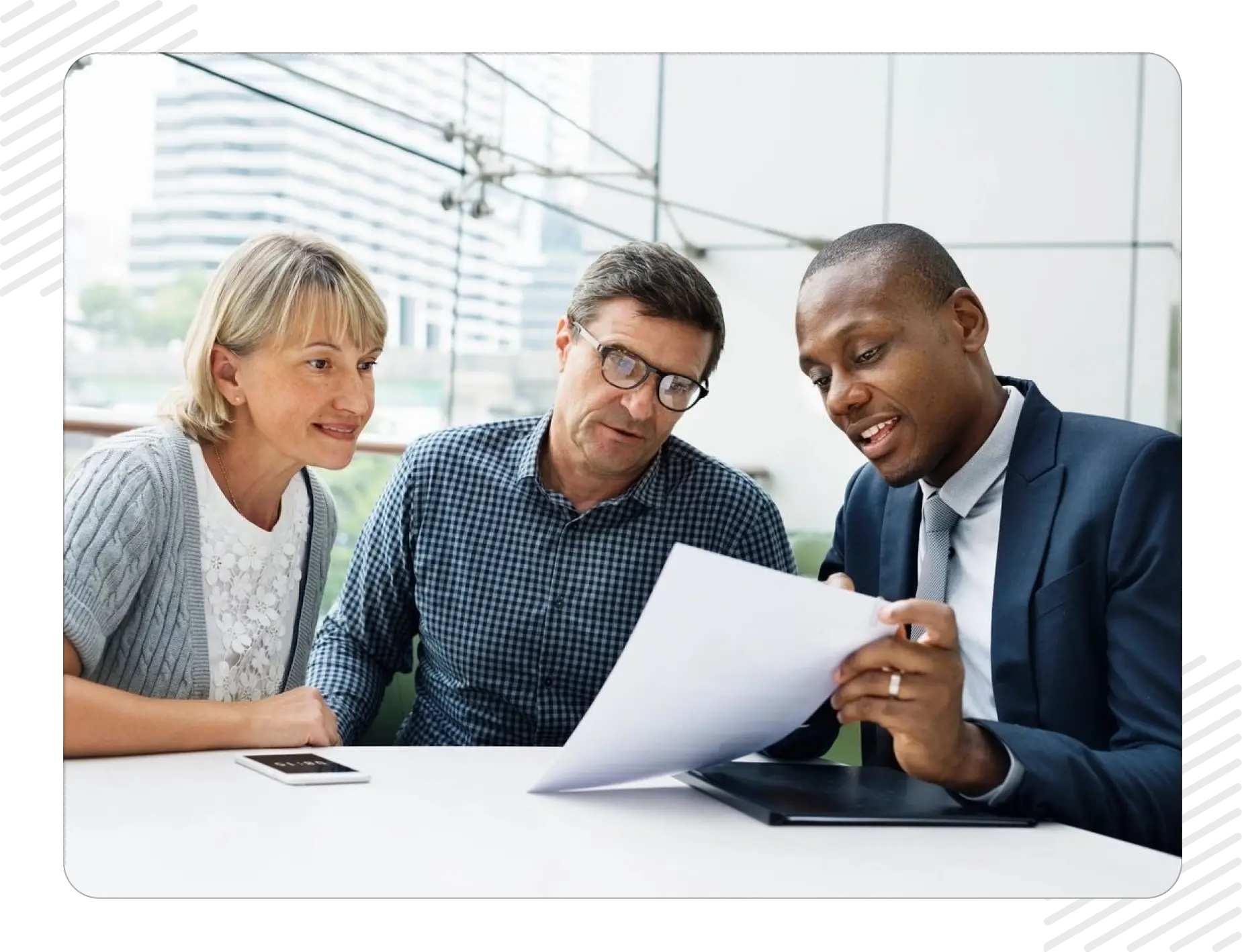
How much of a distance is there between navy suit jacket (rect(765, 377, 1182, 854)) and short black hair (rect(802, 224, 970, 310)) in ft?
0.47

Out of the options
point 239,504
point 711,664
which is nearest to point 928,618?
point 711,664

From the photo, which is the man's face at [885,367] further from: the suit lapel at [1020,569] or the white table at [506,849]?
the white table at [506,849]

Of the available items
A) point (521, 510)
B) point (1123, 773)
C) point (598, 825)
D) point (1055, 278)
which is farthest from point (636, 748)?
point (1055, 278)

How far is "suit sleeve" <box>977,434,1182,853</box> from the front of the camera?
83 cm

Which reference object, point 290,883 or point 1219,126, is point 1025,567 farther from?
point 290,883

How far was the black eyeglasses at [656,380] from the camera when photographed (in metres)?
1.32

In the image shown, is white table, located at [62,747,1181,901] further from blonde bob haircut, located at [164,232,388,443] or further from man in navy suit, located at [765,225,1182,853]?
blonde bob haircut, located at [164,232,388,443]

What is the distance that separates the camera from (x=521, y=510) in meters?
1.41

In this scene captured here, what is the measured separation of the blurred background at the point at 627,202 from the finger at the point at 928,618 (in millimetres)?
203

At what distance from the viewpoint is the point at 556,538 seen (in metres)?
1.40

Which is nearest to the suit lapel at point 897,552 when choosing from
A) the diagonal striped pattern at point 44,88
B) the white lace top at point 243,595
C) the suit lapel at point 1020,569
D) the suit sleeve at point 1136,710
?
the suit lapel at point 1020,569

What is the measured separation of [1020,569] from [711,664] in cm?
43

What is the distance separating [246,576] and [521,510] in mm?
334

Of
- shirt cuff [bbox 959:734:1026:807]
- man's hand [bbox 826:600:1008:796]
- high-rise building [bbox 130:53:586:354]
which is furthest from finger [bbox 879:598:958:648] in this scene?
high-rise building [bbox 130:53:586:354]
